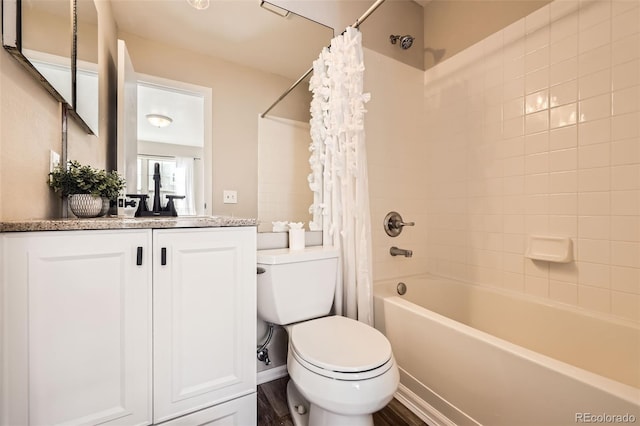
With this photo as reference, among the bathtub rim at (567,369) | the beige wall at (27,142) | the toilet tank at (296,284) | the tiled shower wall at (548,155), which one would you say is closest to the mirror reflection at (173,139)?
the beige wall at (27,142)

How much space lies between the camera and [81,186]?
1017 millimetres

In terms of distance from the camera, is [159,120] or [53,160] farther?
[159,120]

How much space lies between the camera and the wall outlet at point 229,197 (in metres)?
1.51

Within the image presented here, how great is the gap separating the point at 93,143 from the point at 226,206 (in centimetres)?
64

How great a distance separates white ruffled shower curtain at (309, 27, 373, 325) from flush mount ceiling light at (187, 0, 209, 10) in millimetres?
643

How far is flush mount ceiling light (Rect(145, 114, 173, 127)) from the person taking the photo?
1367 mm

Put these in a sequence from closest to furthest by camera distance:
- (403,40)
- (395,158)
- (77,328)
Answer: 1. (77,328)
2. (403,40)
3. (395,158)

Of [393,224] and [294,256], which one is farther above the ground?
[393,224]

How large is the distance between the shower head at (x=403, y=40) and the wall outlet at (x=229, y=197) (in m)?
1.55

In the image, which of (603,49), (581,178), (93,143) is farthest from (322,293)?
(603,49)

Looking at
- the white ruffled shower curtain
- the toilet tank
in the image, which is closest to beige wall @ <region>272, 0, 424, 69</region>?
the white ruffled shower curtain

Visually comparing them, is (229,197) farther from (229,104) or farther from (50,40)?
(50,40)

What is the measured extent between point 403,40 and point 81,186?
6.70 feet

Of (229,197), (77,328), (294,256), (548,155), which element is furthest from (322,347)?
(548,155)
